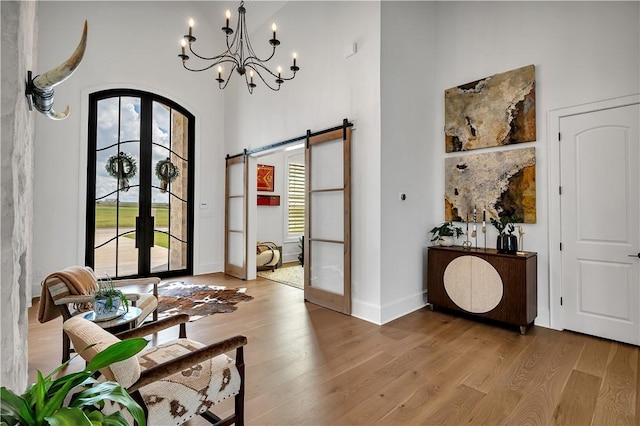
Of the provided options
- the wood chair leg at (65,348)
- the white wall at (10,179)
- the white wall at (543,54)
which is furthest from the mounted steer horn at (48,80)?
the white wall at (543,54)

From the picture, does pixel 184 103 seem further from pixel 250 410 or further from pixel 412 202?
pixel 250 410

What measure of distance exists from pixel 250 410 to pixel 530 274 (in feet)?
10.2

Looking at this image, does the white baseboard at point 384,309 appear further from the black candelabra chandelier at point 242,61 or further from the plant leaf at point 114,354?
the plant leaf at point 114,354

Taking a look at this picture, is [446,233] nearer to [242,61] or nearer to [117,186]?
[242,61]

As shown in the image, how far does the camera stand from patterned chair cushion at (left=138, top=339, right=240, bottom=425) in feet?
4.88

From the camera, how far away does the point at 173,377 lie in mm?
1604

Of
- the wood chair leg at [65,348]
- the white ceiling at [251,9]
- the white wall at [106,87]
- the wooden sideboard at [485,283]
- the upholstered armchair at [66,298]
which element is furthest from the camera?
the white ceiling at [251,9]

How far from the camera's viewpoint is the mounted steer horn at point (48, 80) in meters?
1.22

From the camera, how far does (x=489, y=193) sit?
4055mm

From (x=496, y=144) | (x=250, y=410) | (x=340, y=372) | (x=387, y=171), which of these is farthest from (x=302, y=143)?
(x=250, y=410)

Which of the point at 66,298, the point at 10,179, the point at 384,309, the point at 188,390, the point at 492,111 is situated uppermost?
the point at 492,111

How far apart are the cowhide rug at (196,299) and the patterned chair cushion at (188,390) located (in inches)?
89.7

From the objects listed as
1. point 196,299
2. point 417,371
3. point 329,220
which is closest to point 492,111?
point 329,220

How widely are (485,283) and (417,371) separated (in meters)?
1.61
